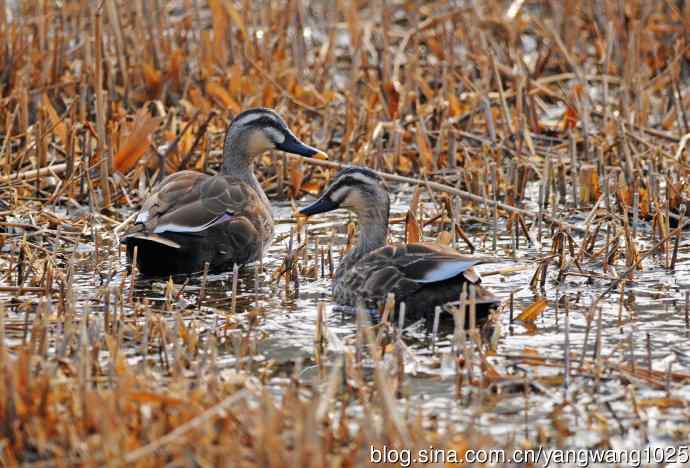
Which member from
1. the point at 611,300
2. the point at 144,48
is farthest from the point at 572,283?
the point at 144,48

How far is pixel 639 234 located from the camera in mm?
8273

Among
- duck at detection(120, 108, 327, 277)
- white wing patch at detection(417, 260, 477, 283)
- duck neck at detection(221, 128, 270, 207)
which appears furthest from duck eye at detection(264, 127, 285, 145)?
white wing patch at detection(417, 260, 477, 283)

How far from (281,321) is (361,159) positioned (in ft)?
10.1

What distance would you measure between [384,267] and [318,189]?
2.75 meters

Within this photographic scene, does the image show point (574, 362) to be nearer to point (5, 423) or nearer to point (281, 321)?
point (281, 321)

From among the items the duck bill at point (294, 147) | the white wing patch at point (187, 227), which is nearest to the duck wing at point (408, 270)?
the white wing patch at point (187, 227)

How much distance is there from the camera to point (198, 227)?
7.74 m

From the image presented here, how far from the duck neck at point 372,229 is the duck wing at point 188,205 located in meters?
0.96

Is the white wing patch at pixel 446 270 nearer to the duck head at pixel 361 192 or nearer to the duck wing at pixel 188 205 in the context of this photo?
the duck head at pixel 361 192

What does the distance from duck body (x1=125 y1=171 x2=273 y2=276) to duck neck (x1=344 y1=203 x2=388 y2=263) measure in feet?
2.69

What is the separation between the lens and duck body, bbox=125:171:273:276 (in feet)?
24.9

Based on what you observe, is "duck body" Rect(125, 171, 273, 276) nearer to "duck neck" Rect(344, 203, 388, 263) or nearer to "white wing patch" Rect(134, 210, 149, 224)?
"white wing patch" Rect(134, 210, 149, 224)

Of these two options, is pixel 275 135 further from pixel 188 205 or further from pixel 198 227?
pixel 198 227

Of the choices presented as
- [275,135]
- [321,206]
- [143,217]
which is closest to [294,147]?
[275,135]
